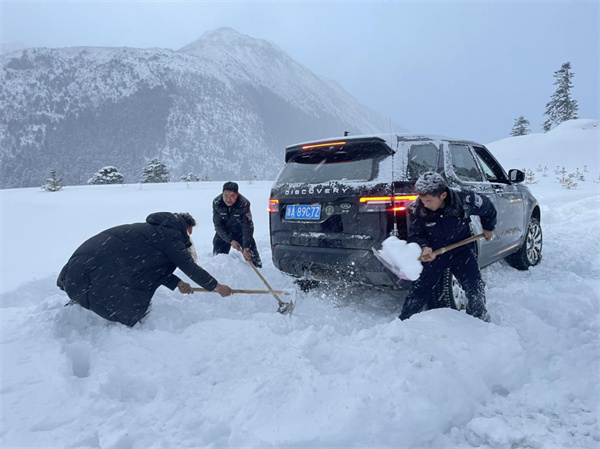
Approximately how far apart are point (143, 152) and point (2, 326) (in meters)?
98.7

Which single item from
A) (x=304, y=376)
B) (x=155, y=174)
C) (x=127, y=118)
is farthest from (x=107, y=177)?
(x=127, y=118)

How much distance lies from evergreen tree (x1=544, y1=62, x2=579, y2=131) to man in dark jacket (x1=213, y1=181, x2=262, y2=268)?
146 feet

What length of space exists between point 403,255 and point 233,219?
300 centimetres

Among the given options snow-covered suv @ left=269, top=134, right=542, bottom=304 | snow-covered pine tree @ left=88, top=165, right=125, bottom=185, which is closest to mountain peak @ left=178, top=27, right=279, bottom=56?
snow-covered pine tree @ left=88, top=165, right=125, bottom=185

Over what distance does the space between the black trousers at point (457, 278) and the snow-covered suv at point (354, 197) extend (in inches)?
7.2

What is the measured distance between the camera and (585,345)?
113 inches

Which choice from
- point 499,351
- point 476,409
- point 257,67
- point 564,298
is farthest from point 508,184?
point 257,67

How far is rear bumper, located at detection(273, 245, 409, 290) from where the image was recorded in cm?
322

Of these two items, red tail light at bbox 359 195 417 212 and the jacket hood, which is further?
the jacket hood

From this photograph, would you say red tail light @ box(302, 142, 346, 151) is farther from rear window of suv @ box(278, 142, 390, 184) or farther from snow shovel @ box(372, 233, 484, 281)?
snow shovel @ box(372, 233, 484, 281)

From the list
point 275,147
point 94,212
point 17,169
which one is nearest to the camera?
point 94,212

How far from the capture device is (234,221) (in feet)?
17.5

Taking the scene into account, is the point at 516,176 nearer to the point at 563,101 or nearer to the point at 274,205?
the point at 274,205

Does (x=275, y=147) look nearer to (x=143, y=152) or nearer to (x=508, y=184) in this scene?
(x=143, y=152)
